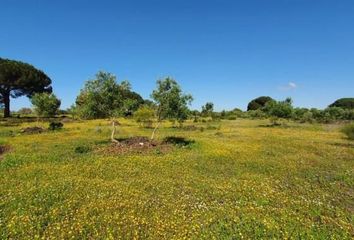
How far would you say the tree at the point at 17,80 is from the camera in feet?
254

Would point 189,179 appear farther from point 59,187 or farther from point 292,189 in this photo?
point 59,187

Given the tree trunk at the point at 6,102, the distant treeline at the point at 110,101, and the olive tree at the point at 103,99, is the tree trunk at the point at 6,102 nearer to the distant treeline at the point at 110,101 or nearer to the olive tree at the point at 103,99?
the distant treeline at the point at 110,101

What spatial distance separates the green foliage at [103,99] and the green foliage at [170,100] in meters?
3.26

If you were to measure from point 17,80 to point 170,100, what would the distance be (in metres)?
63.1

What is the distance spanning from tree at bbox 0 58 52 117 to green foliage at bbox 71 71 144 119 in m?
56.4

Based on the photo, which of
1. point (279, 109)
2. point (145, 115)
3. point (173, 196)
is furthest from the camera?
point (279, 109)

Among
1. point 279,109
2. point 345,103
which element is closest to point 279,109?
point 279,109

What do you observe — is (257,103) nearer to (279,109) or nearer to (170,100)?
(279,109)

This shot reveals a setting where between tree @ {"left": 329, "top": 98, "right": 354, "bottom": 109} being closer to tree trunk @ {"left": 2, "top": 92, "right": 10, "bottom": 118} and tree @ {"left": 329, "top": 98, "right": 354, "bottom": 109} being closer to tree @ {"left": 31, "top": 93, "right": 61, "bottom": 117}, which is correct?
tree @ {"left": 31, "top": 93, "right": 61, "bottom": 117}

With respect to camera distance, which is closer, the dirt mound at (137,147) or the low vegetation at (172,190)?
the low vegetation at (172,190)

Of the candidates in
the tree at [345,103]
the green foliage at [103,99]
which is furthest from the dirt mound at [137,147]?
the tree at [345,103]

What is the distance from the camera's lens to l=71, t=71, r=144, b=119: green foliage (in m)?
31.8

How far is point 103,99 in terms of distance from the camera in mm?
32125

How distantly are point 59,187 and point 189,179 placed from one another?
722 cm
